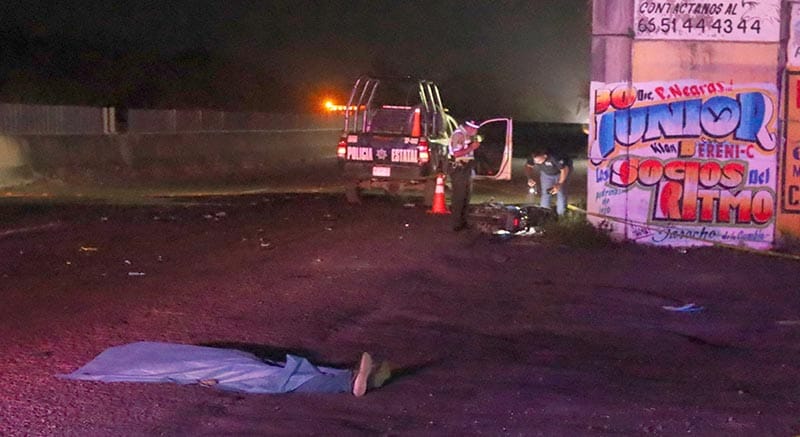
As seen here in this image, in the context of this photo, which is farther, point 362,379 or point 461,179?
point 461,179

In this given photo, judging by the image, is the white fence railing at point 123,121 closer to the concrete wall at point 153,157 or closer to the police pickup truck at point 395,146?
the concrete wall at point 153,157

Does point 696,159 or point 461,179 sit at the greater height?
point 696,159

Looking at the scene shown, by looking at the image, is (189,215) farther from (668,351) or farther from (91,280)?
(668,351)

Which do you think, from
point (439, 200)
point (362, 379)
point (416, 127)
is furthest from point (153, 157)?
point (362, 379)

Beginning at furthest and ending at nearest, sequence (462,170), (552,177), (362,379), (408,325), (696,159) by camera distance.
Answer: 1. (552,177)
2. (462,170)
3. (696,159)
4. (408,325)
5. (362,379)

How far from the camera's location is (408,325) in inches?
413

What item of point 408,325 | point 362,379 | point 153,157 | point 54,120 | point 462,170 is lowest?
point 408,325

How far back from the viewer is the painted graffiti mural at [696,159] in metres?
16.0

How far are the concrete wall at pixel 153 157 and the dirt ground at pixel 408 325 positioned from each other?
10.9 metres

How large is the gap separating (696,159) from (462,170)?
11.8ft

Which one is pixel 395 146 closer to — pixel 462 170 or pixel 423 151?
pixel 423 151

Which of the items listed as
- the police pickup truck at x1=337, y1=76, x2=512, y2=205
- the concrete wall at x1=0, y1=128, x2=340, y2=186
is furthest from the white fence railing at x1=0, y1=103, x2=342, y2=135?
the police pickup truck at x1=337, y1=76, x2=512, y2=205

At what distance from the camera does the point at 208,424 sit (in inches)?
277

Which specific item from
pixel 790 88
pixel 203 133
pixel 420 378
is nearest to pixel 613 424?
pixel 420 378
